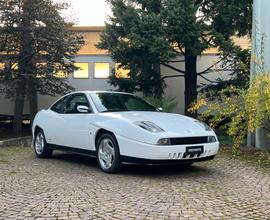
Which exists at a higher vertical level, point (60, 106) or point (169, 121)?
point (60, 106)

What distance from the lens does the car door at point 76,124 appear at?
869 cm

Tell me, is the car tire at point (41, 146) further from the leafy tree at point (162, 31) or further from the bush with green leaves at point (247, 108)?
the leafy tree at point (162, 31)

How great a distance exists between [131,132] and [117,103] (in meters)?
1.60

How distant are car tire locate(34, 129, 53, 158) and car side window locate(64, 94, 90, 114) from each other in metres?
1.04

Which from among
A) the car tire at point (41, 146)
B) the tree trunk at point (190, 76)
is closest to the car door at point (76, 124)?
the car tire at point (41, 146)

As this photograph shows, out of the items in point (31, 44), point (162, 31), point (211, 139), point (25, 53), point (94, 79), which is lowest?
point (211, 139)

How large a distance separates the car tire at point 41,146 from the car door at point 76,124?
88 centimetres

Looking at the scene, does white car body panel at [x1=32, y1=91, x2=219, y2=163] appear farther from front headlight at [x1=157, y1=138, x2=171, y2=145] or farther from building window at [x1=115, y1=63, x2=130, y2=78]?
building window at [x1=115, y1=63, x2=130, y2=78]

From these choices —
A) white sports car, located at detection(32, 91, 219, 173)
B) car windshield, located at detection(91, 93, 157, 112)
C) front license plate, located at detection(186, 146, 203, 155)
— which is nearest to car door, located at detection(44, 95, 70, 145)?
white sports car, located at detection(32, 91, 219, 173)

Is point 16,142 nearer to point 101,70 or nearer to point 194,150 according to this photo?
point 101,70

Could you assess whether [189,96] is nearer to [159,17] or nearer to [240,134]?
[159,17]

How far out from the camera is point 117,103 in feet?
29.9

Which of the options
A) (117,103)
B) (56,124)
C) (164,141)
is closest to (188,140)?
(164,141)

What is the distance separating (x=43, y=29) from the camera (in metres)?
16.4
